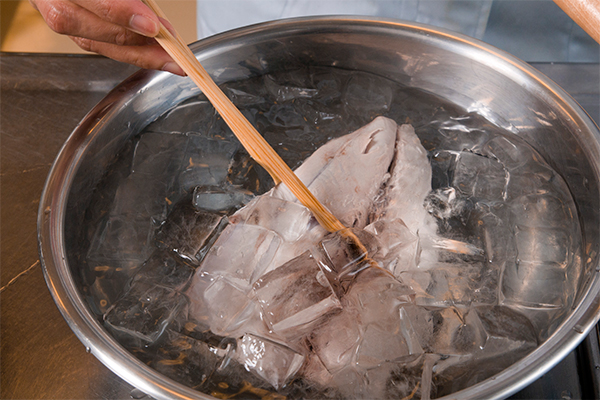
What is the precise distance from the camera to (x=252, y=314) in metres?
0.76

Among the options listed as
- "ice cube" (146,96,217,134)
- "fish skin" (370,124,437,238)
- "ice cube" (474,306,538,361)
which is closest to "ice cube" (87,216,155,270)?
"ice cube" (146,96,217,134)

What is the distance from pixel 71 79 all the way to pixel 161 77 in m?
0.42

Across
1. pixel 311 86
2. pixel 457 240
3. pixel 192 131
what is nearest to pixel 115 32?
pixel 192 131

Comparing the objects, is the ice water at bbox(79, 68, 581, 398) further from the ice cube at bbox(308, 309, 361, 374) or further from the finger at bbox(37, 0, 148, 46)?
the finger at bbox(37, 0, 148, 46)

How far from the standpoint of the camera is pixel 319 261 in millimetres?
735

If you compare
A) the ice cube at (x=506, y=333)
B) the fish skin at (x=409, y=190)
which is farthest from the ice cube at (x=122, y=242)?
the ice cube at (x=506, y=333)

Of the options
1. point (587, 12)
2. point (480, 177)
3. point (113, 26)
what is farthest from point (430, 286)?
point (113, 26)

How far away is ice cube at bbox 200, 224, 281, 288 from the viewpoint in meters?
0.81

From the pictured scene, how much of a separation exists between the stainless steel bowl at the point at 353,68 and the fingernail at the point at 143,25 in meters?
0.23

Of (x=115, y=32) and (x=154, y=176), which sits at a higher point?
(x=115, y=32)

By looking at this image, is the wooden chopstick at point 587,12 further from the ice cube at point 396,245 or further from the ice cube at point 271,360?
the ice cube at point 271,360

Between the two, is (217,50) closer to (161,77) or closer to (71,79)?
(161,77)

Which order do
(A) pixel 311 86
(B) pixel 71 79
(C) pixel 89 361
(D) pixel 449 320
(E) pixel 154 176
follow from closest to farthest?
(D) pixel 449 320 → (C) pixel 89 361 → (E) pixel 154 176 → (A) pixel 311 86 → (B) pixel 71 79

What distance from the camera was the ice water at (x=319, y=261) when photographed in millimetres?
715
